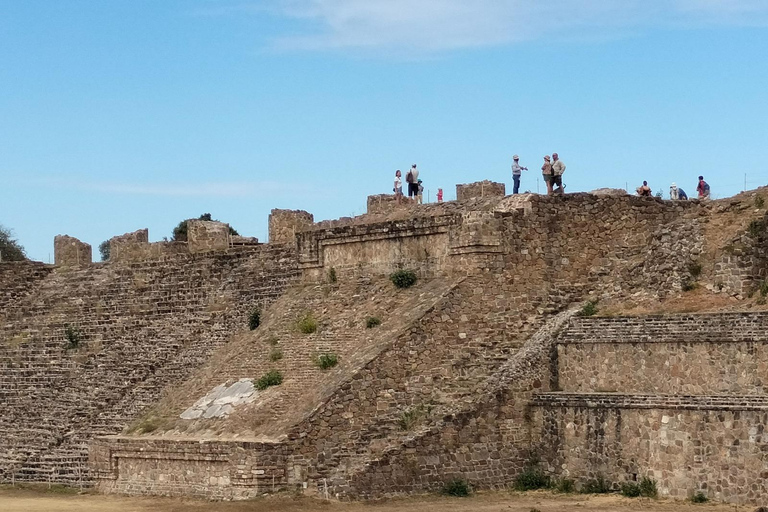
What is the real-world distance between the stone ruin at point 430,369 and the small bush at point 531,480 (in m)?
0.19

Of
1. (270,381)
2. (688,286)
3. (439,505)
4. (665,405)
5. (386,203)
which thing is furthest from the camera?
(386,203)

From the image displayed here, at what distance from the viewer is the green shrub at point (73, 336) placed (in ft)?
150

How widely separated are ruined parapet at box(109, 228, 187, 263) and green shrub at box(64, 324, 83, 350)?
2742mm

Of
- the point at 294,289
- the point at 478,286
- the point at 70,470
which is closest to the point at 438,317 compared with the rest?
the point at 478,286

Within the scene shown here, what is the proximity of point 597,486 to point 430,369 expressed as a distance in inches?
178

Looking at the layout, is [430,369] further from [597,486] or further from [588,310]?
[597,486]

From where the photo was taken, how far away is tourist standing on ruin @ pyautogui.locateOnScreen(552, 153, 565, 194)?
129 ft

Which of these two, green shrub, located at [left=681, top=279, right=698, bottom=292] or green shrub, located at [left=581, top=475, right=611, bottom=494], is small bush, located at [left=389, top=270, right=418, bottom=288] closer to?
green shrub, located at [left=681, top=279, right=698, bottom=292]

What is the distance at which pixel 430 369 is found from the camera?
35.8 meters

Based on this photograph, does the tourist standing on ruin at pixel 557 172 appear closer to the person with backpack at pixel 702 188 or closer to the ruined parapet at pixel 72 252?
the person with backpack at pixel 702 188

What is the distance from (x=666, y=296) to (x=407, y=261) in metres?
6.02

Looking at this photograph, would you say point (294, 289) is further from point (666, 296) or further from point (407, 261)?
point (666, 296)

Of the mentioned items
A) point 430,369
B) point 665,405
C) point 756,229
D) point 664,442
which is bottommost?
point 664,442

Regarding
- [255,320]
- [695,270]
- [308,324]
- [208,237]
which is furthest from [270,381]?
[208,237]
